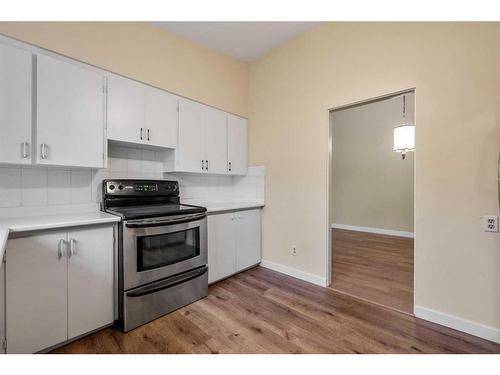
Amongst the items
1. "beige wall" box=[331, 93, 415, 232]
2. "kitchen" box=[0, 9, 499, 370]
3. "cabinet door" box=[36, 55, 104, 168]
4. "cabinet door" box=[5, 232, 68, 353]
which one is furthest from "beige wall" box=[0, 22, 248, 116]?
"beige wall" box=[331, 93, 415, 232]

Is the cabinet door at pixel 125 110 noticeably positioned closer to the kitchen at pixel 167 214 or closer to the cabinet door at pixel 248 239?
the kitchen at pixel 167 214

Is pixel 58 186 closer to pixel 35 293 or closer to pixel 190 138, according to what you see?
pixel 35 293

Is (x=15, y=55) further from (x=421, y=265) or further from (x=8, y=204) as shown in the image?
(x=421, y=265)

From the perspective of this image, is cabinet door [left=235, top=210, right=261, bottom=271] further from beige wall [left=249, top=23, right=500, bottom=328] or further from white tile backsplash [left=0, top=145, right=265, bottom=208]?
beige wall [left=249, top=23, right=500, bottom=328]

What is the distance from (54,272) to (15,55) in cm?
153

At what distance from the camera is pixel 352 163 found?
19.2ft

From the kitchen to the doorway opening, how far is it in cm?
102

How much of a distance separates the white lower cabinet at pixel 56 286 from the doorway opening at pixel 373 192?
2597mm

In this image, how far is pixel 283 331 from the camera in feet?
6.02

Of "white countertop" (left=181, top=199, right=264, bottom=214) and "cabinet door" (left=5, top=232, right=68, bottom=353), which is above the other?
"white countertop" (left=181, top=199, right=264, bottom=214)

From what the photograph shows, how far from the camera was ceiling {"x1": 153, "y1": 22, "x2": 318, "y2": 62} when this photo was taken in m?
2.60

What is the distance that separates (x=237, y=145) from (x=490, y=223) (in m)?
2.66

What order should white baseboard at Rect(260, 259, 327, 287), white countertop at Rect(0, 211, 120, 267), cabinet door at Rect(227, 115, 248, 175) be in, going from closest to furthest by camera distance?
white countertop at Rect(0, 211, 120, 267) < white baseboard at Rect(260, 259, 327, 287) < cabinet door at Rect(227, 115, 248, 175)

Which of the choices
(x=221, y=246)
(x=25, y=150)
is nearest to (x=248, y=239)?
(x=221, y=246)
